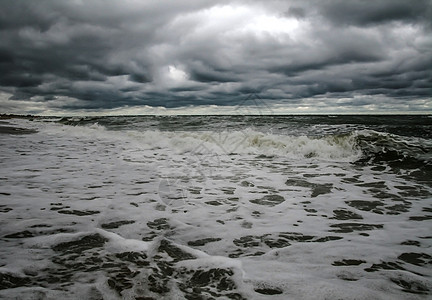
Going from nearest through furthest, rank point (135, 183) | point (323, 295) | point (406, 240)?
point (323, 295) < point (406, 240) < point (135, 183)

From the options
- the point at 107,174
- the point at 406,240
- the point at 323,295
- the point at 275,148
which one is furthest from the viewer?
the point at 275,148

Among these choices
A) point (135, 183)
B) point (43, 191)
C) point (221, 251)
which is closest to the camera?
point (221, 251)


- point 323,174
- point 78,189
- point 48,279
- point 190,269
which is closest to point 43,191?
point 78,189

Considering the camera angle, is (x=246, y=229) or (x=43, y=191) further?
(x=43, y=191)

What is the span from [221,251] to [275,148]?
8352mm

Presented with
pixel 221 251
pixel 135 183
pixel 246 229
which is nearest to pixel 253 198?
pixel 246 229

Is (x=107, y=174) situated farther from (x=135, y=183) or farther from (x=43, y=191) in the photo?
(x=43, y=191)

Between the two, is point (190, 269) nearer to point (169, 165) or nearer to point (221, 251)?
point (221, 251)

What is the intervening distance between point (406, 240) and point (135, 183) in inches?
171

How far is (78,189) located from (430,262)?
4883 millimetres

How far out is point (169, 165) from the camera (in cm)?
732

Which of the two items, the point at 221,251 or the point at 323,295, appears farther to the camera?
the point at 221,251

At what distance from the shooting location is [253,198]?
14.7 feet

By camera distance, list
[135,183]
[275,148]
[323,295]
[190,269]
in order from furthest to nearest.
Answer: [275,148] < [135,183] < [190,269] < [323,295]
